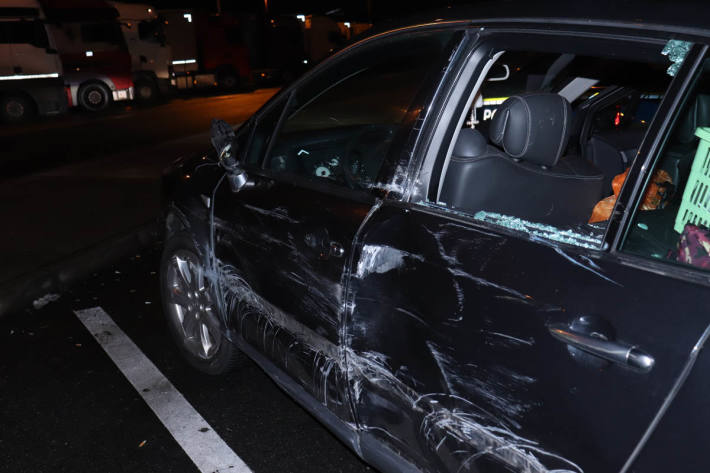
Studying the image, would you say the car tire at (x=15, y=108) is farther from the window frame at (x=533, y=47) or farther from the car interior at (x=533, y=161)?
the window frame at (x=533, y=47)

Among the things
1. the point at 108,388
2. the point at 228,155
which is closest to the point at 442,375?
the point at 228,155

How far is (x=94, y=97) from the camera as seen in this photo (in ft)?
53.9

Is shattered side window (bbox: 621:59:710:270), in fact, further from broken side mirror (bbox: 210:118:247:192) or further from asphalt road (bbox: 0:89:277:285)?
asphalt road (bbox: 0:89:277:285)

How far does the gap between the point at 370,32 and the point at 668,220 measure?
4.04 feet

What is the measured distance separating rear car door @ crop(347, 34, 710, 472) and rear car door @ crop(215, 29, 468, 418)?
0.14 metres

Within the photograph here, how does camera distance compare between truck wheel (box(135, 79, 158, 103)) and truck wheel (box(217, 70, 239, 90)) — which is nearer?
truck wheel (box(135, 79, 158, 103))

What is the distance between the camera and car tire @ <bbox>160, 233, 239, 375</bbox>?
10.1 ft

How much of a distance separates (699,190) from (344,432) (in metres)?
1.39

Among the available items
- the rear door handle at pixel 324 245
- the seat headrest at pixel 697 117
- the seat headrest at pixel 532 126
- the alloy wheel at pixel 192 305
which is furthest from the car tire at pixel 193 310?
the seat headrest at pixel 697 117

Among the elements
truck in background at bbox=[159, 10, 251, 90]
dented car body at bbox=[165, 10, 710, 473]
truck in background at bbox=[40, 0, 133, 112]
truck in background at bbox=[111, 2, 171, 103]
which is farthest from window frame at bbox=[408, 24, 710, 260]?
truck in background at bbox=[159, 10, 251, 90]

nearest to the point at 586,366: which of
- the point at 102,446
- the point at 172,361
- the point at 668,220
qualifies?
the point at 668,220

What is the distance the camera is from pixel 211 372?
327 centimetres

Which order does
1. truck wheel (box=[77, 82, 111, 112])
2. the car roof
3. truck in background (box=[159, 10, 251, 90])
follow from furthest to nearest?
truck in background (box=[159, 10, 251, 90]) < truck wheel (box=[77, 82, 111, 112]) < the car roof

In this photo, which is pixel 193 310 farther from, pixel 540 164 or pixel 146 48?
pixel 146 48
